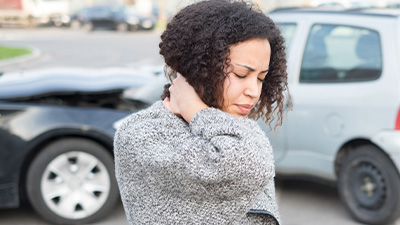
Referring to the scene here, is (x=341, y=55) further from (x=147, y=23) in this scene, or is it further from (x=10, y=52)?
(x=147, y=23)

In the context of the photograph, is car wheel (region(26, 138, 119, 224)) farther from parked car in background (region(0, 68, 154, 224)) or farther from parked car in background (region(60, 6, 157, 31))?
parked car in background (region(60, 6, 157, 31))

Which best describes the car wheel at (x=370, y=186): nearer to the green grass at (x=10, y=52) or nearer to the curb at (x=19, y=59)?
the curb at (x=19, y=59)

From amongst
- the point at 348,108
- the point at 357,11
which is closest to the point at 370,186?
the point at 348,108

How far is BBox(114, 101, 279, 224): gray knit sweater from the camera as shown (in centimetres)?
110

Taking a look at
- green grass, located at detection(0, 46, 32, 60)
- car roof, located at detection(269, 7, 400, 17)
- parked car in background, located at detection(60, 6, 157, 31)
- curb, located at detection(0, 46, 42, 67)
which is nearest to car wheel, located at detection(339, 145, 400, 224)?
car roof, located at detection(269, 7, 400, 17)

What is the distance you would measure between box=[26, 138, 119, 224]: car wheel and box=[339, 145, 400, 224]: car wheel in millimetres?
1747

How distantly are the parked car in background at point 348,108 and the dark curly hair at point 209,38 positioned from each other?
2.89 meters

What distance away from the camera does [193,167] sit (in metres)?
1.10

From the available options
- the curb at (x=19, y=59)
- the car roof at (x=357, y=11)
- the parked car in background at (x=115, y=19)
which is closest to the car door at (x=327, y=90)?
the car roof at (x=357, y=11)

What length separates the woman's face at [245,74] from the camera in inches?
45.9

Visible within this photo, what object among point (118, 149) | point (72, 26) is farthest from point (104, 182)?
point (72, 26)

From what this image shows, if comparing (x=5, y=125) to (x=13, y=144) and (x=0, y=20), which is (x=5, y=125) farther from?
(x=0, y=20)

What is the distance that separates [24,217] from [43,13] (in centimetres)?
3528

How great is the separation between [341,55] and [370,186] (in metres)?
1.02
